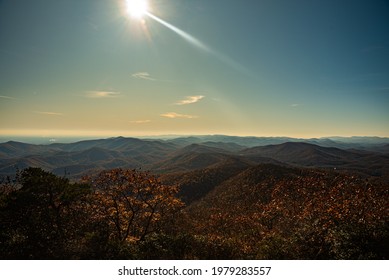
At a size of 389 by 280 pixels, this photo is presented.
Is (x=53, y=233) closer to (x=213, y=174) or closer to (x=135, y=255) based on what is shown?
(x=135, y=255)

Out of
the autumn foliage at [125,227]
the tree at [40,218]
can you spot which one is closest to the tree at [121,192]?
the autumn foliage at [125,227]

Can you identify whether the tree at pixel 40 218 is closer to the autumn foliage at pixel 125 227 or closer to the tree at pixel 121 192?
the autumn foliage at pixel 125 227

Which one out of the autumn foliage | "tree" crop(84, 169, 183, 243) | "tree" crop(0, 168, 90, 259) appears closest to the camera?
the autumn foliage

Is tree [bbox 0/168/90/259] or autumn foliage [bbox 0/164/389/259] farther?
tree [bbox 0/168/90/259]

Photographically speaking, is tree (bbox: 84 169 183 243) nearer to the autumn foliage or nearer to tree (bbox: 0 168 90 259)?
the autumn foliage

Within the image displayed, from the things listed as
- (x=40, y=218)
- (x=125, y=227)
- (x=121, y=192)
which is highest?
(x=121, y=192)

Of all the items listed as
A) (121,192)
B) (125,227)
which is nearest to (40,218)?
(121,192)

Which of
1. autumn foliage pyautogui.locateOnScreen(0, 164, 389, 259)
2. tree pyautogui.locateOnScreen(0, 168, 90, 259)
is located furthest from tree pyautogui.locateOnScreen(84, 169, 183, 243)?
tree pyautogui.locateOnScreen(0, 168, 90, 259)

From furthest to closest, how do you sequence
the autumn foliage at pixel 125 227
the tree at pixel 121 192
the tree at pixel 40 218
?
the tree at pixel 121 192 < the tree at pixel 40 218 < the autumn foliage at pixel 125 227

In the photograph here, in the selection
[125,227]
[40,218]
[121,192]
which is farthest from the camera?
[125,227]

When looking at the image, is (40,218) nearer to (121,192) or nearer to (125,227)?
(121,192)

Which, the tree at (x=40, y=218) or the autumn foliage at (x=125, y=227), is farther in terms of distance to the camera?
the tree at (x=40, y=218)
